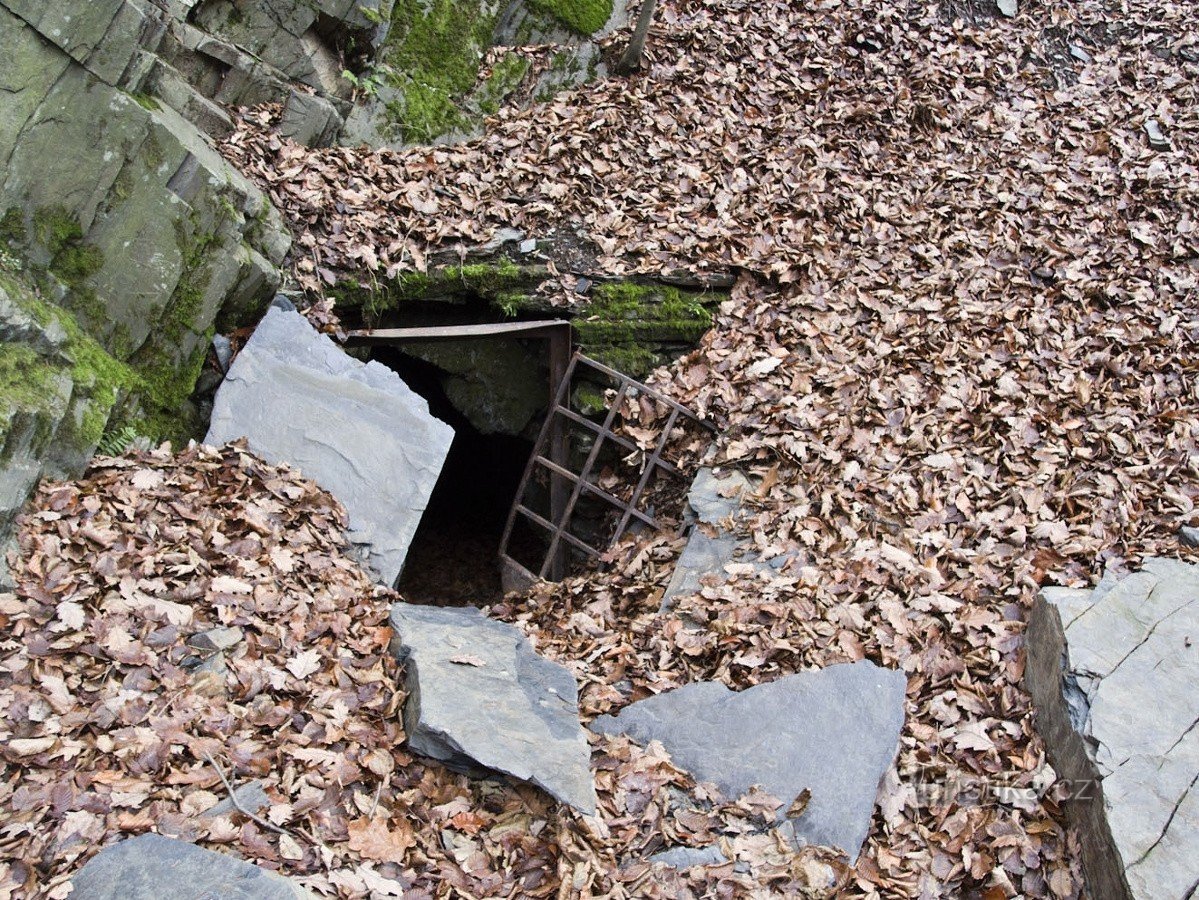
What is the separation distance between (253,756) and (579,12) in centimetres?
780

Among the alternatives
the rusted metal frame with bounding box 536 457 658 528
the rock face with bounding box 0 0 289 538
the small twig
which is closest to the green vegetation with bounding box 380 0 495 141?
the rock face with bounding box 0 0 289 538

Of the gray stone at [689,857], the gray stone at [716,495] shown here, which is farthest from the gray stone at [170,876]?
the gray stone at [716,495]

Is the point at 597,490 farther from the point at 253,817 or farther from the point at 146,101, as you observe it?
the point at 146,101

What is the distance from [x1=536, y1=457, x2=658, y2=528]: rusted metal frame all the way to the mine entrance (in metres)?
0.63

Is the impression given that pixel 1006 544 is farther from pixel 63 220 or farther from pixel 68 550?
pixel 63 220

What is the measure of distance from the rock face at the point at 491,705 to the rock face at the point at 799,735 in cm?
37

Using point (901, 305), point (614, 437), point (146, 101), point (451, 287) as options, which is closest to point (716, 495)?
point (614, 437)

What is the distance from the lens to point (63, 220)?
512 cm

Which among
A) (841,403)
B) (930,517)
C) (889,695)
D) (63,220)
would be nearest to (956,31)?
(841,403)

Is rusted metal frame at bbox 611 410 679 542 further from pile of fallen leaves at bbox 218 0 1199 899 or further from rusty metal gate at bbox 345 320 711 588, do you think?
pile of fallen leaves at bbox 218 0 1199 899

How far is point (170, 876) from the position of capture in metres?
2.79

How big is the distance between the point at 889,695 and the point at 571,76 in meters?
6.79

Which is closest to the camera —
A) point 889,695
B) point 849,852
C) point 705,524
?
point 849,852

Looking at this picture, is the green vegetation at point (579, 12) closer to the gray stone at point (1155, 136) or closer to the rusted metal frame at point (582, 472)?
the rusted metal frame at point (582, 472)
